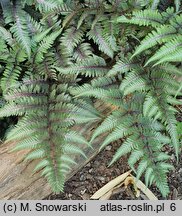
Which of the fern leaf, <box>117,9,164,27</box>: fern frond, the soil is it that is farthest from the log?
<box>117,9,164,27</box>: fern frond

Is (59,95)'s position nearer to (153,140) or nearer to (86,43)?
(86,43)

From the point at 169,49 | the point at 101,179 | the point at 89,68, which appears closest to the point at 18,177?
the point at 101,179

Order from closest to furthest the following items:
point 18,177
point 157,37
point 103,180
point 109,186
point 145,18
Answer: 1. point 157,37
2. point 145,18
3. point 18,177
4. point 109,186
5. point 103,180

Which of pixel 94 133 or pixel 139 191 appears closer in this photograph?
pixel 94 133

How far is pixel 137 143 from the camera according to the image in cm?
338

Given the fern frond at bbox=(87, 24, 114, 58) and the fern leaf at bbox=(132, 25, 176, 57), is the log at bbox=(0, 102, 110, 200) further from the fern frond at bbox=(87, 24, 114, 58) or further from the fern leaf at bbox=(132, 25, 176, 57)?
the fern leaf at bbox=(132, 25, 176, 57)

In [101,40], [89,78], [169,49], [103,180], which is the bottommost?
[103,180]

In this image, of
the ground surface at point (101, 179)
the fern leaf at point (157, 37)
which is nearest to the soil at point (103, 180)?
the ground surface at point (101, 179)

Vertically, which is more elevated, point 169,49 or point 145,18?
point 145,18

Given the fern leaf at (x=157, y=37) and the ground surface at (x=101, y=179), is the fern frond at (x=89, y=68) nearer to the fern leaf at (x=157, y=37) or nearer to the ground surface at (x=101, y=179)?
the fern leaf at (x=157, y=37)

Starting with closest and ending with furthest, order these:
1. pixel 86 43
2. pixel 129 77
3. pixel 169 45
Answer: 1. pixel 169 45
2. pixel 129 77
3. pixel 86 43

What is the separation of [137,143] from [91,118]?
46cm

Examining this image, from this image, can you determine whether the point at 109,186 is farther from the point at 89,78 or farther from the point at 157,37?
the point at 157,37

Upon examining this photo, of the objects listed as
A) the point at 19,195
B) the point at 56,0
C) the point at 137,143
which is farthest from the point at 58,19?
the point at 19,195
